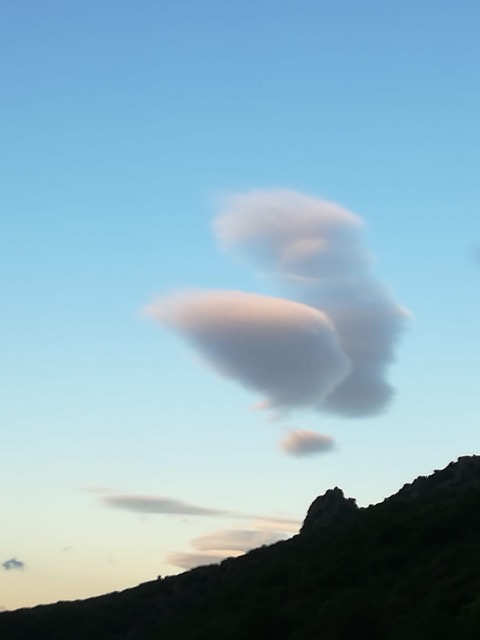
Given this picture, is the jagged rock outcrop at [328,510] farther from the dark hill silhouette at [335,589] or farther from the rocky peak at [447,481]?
the rocky peak at [447,481]

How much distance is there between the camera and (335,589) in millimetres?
82812

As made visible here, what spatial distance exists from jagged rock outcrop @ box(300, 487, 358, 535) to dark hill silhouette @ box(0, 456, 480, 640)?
27 centimetres

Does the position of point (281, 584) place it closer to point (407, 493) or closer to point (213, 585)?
point (213, 585)

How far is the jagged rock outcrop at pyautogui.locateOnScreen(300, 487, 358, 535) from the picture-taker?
133500 millimetres

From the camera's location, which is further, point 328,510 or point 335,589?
point 328,510

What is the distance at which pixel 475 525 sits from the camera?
9238 centimetres

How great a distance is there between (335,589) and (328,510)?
186ft

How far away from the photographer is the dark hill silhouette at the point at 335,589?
67.7 meters

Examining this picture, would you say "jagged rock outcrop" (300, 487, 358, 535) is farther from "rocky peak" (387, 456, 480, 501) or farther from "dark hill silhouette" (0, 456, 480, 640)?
"rocky peak" (387, 456, 480, 501)

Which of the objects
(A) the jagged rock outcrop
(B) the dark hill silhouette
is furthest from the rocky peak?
(A) the jagged rock outcrop

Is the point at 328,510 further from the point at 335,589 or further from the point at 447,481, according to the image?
the point at 335,589

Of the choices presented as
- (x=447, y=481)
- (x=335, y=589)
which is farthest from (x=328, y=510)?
(x=335, y=589)

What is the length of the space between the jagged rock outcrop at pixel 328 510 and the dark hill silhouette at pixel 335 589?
0.89 feet

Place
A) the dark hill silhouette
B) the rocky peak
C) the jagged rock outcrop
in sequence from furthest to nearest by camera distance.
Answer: the jagged rock outcrop, the rocky peak, the dark hill silhouette
